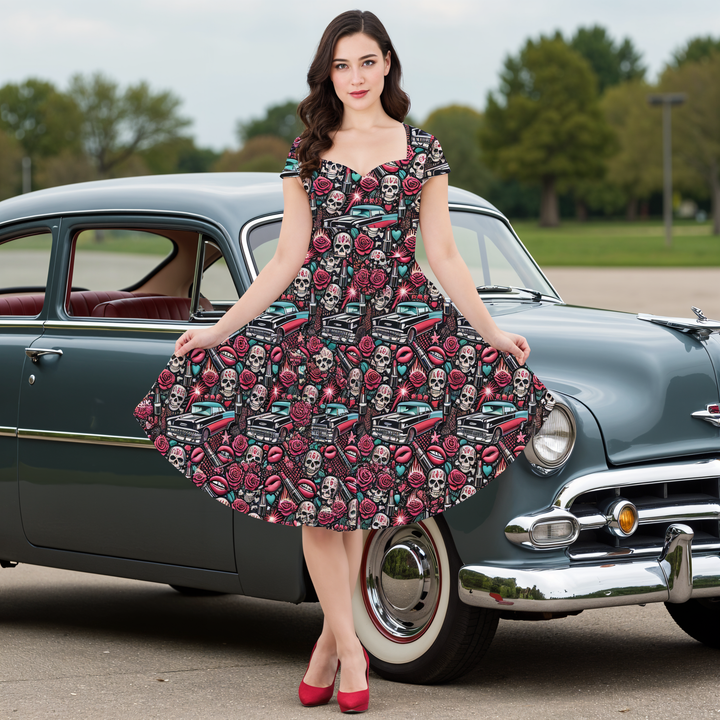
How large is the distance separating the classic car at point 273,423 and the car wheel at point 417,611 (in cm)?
65

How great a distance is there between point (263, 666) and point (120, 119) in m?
95.8

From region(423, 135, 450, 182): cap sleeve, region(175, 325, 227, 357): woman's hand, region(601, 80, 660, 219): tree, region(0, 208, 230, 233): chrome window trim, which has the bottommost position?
region(175, 325, 227, 357): woman's hand

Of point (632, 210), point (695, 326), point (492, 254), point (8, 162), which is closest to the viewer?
point (695, 326)

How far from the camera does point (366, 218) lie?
11.7 feet

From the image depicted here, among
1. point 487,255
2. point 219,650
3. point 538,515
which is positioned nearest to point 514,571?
point 538,515

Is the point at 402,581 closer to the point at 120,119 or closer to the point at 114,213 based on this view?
the point at 114,213

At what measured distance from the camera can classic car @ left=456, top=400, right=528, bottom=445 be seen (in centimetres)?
359

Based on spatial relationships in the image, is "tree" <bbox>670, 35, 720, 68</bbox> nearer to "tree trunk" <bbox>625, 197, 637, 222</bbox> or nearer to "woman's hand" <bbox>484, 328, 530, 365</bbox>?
"tree trunk" <bbox>625, 197, 637, 222</bbox>

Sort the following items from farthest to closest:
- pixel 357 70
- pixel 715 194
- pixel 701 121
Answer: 1. pixel 715 194
2. pixel 701 121
3. pixel 357 70

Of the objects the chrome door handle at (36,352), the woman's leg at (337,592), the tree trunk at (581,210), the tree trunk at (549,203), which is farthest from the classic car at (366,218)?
the tree trunk at (581,210)

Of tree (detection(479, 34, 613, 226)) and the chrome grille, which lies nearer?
the chrome grille

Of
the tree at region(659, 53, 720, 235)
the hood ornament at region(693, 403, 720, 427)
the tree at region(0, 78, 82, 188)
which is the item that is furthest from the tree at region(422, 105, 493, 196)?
the hood ornament at region(693, 403, 720, 427)

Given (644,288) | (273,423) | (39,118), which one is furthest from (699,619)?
(39,118)

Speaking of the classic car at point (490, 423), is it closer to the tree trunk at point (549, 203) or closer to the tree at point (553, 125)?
the tree at point (553, 125)
